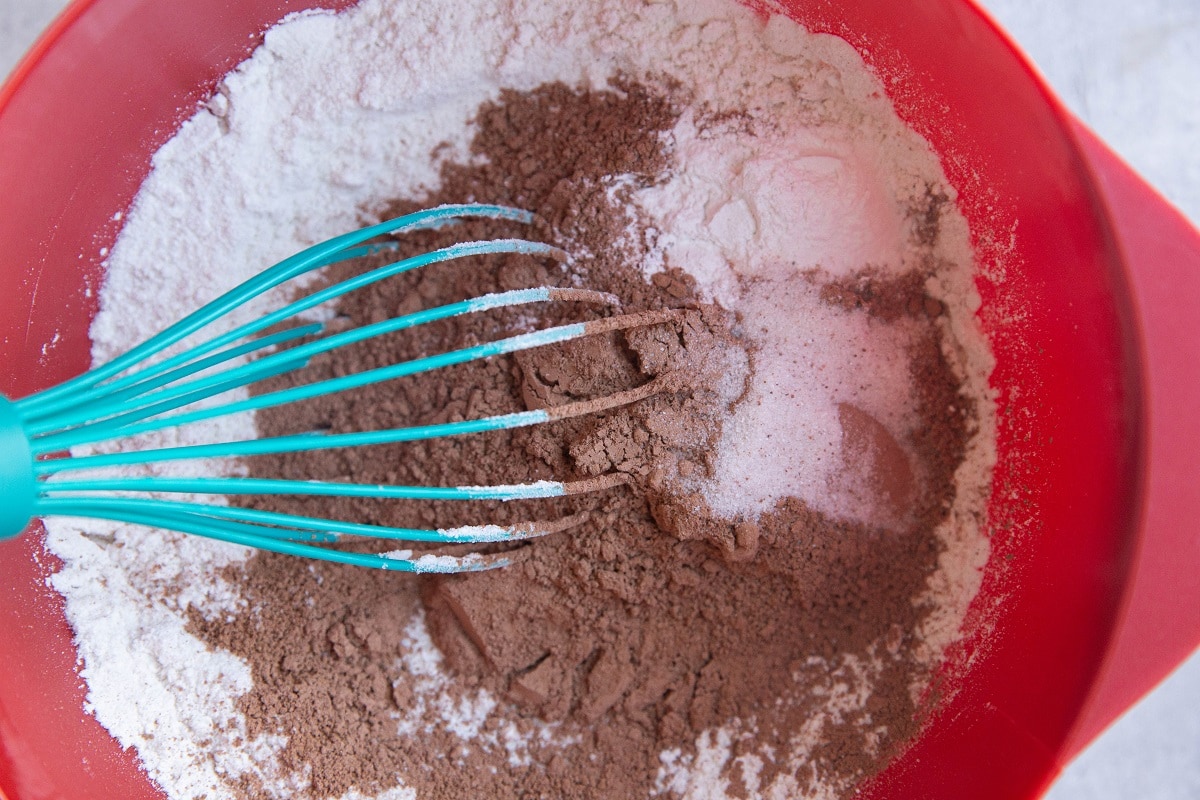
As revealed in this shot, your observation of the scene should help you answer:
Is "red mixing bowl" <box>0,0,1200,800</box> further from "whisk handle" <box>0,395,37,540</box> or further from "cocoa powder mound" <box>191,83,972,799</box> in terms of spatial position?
"whisk handle" <box>0,395,37,540</box>

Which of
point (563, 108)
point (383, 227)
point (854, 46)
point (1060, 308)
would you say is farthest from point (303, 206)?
point (1060, 308)

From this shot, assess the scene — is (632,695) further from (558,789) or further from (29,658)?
(29,658)

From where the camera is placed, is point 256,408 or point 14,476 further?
point 256,408

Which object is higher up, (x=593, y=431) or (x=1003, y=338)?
(x=593, y=431)

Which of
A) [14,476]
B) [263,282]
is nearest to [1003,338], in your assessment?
[263,282]

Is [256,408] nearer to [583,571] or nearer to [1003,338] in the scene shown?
[583,571]

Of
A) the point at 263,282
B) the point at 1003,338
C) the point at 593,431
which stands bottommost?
the point at 1003,338
